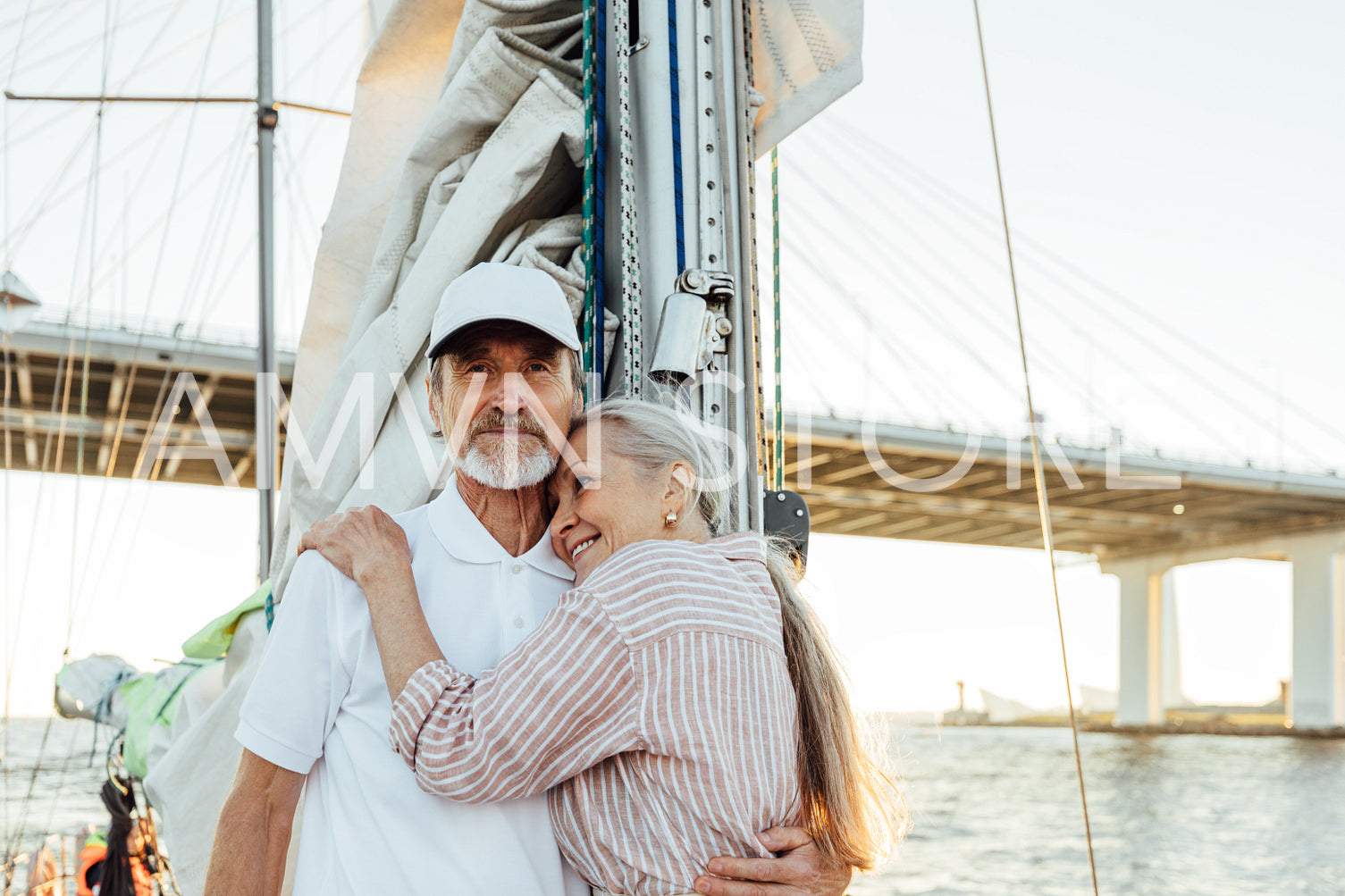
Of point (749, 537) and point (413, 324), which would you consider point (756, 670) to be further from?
point (413, 324)

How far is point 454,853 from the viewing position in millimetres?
1230

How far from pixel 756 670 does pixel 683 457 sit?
30 centimetres

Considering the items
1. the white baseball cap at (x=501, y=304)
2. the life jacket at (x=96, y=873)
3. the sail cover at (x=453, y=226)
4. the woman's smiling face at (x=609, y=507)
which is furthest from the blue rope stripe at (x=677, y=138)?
the life jacket at (x=96, y=873)

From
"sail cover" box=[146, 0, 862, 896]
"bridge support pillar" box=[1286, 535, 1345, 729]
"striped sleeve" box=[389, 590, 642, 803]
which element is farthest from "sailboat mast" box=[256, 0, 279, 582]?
"bridge support pillar" box=[1286, 535, 1345, 729]

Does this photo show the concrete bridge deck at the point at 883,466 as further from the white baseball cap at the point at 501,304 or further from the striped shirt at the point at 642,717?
the striped shirt at the point at 642,717

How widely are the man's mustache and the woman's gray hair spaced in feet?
0.18

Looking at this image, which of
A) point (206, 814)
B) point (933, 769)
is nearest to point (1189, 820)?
point (933, 769)

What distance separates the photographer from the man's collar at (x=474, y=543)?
1.40 m

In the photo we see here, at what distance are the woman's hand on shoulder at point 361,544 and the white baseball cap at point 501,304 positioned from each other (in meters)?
Answer: 0.26

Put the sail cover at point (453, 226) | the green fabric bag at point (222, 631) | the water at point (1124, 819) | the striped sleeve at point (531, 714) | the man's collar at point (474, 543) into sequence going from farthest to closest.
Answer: the water at point (1124, 819), the green fabric bag at point (222, 631), the sail cover at point (453, 226), the man's collar at point (474, 543), the striped sleeve at point (531, 714)

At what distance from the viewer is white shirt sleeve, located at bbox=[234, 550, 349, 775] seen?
1.25 m

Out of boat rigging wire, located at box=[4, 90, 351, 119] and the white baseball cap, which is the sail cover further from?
boat rigging wire, located at box=[4, 90, 351, 119]

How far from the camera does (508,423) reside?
1.44 meters

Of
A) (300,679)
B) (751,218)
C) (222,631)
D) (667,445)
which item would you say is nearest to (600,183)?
(751,218)
